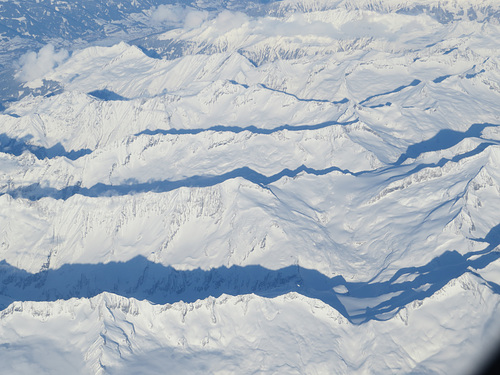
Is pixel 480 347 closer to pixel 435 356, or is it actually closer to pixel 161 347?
pixel 435 356

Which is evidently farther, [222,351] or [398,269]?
[398,269]

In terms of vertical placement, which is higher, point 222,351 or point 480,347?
point 480,347

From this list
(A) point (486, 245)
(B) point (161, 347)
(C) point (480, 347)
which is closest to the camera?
(C) point (480, 347)

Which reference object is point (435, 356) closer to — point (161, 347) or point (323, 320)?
point (323, 320)

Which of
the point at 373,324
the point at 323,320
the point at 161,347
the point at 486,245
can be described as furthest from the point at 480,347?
the point at 161,347

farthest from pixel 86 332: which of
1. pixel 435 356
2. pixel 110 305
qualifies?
pixel 435 356

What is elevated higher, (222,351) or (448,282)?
(448,282)

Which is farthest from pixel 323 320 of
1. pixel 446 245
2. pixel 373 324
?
pixel 446 245

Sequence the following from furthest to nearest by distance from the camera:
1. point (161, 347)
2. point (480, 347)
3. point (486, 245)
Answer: point (486, 245)
point (161, 347)
point (480, 347)

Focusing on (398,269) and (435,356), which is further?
(398,269)
